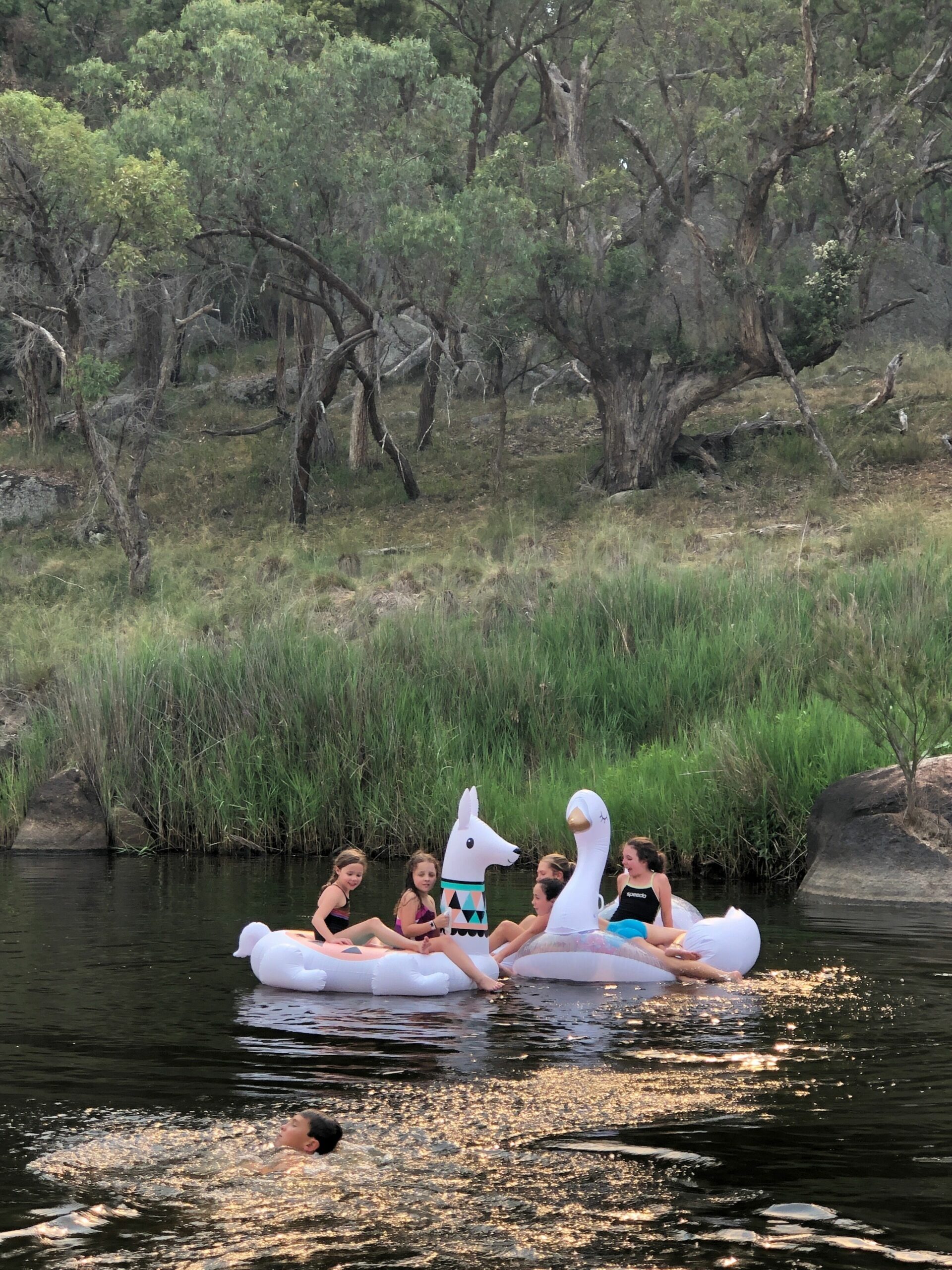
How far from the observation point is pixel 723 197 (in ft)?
116

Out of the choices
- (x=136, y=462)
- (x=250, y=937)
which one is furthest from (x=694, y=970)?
(x=136, y=462)

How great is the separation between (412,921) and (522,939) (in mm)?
756

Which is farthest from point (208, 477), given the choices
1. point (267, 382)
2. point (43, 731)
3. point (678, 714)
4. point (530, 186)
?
point (678, 714)

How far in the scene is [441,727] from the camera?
55.1 feet

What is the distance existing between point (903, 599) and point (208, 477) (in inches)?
968

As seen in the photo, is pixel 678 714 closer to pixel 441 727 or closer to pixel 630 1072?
pixel 441 727

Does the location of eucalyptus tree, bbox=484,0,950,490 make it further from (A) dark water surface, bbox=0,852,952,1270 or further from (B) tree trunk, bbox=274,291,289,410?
(A) dark water surface, bbox=0,852,952,1270

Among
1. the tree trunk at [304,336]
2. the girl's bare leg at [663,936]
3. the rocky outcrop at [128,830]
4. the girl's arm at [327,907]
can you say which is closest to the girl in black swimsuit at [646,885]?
the girl's bare leg at [663,936]

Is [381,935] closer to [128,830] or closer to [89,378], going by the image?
[128,830]

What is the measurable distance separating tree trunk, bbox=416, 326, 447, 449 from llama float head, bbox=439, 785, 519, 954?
84.7ft

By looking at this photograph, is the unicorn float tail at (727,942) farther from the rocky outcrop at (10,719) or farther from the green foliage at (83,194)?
the green foliage at (83,194)

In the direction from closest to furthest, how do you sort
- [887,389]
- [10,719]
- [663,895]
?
[663,895], [10,719], [887,389]

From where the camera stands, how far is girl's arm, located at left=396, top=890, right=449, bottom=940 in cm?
1087

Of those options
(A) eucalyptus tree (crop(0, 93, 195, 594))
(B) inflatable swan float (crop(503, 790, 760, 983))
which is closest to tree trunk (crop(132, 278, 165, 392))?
(A) eucalyptus tree (crop(0, 93, 195, 594))
